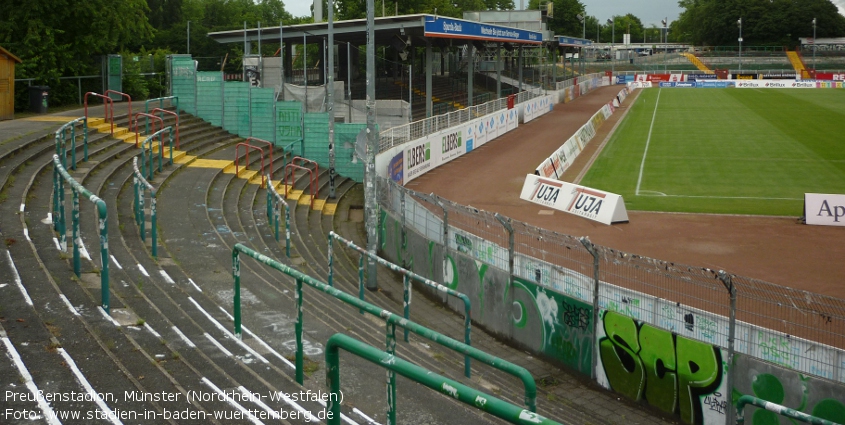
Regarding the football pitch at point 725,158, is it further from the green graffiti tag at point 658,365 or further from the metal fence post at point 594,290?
the green graffiti tag at point 658,365

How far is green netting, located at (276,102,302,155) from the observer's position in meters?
31.5

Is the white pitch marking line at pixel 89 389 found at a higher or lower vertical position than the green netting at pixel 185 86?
lower

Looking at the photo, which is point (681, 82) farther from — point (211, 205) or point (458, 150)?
point (211, 205)

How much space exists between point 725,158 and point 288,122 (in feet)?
67.2

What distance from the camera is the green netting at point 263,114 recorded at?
1244 inches

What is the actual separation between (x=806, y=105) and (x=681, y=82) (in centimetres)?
4000

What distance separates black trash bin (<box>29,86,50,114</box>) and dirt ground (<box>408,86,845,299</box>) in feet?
43.6

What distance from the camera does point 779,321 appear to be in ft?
33.9

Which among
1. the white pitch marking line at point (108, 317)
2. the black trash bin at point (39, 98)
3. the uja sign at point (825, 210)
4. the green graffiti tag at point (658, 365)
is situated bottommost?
the green graffiti tag at point (658, 365)

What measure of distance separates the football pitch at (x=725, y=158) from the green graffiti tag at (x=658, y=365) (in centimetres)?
1466

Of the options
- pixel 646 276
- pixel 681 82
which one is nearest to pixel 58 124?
pixel 646 276

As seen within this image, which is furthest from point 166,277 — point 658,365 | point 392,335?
point 658,365

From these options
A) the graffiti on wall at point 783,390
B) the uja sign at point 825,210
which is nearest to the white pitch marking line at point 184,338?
the graffiti on wall at point 783,390

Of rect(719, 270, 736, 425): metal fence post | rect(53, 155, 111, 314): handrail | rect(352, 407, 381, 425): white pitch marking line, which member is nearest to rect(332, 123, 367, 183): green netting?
Answer: rect(53, 155, 111, 314): handrail
